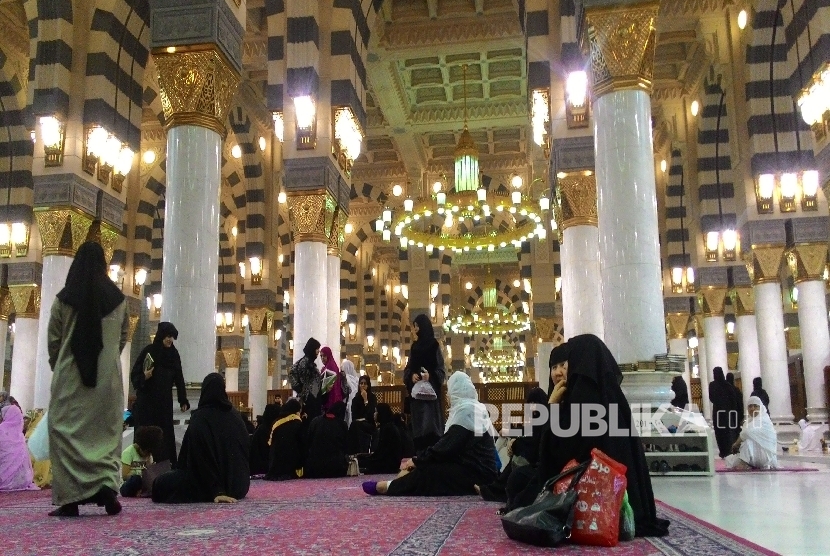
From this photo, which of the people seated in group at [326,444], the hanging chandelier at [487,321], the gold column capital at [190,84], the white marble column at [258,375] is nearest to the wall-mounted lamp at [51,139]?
the gold column capital at [190,84]

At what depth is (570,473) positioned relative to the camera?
237cm

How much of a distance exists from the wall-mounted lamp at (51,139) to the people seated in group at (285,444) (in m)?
3.91

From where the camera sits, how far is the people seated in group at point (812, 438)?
8828mm

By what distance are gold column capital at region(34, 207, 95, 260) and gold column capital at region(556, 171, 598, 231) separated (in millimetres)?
4982

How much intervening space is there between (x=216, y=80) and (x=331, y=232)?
328cm

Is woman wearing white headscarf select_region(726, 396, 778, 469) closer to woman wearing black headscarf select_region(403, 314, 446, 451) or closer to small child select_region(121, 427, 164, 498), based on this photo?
woman wearing black headscarf select_region(403, 314, 446, 451)

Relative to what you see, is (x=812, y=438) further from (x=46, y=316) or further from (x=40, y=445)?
(x=46, y=316)

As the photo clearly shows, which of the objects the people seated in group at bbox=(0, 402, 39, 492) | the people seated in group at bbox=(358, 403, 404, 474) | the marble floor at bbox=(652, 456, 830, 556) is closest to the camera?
the marble floor at bbox=(652, 456, 830, 556)

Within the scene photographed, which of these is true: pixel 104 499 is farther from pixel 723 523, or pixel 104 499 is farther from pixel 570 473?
pixel 723 523

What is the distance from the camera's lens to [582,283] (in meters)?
7.92

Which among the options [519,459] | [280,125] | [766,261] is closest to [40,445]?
[519,459]

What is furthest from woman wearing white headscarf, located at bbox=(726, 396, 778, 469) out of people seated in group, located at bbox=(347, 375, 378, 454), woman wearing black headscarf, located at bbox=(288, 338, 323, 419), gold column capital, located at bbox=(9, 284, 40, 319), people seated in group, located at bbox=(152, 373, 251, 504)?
gold column capital, located at bbox=(9, 284, 40, 319)

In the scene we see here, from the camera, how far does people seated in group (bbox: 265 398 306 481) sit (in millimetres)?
5492

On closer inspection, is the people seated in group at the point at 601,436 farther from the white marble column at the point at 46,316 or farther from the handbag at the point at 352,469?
the white marble column at the point at 46,316
